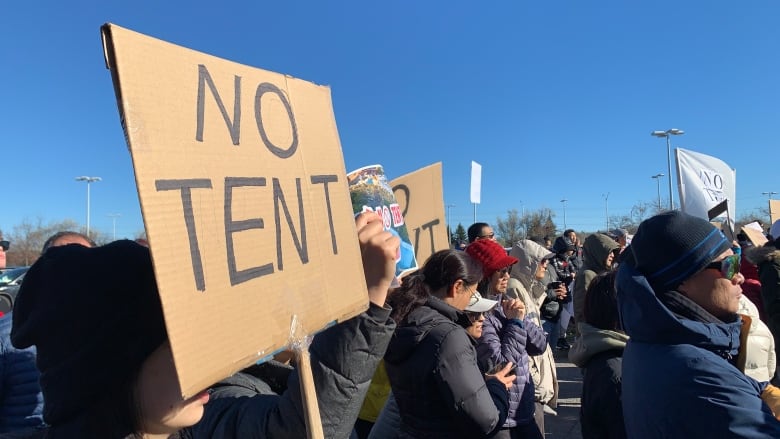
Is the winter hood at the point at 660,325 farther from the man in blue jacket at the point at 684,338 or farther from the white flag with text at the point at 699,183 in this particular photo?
the white flag with text at the point at 699,183

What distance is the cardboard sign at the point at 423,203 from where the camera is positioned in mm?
2924

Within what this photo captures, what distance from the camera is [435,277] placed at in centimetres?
293

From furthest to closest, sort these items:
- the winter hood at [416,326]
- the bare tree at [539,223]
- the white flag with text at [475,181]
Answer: the bare tree at [539,223], the white flag with text at [475,181], the winter hood at [416,326]

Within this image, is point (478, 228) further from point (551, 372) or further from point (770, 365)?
point (770, 365)

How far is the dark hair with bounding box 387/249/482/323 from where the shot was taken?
263 centimetres

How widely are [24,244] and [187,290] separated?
60648 mm

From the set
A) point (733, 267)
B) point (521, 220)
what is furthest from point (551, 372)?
point (521, 220)

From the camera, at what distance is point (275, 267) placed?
3.49ft

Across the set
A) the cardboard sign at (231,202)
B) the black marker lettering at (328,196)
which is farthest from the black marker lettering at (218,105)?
the black marker lettering at (328,196)

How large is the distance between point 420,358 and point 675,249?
1.19 metres

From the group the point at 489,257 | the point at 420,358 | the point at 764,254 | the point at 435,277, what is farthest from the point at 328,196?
the point at 764,254

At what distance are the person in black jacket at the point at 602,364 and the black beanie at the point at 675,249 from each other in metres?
0.57

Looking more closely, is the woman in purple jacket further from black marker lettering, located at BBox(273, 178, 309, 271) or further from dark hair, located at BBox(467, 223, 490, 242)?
dark hair, located at BBox(467, 223, 490, 242)

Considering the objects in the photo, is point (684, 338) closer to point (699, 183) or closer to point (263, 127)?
point (263, 127)
